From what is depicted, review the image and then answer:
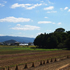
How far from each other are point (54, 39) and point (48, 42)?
573 centimetres

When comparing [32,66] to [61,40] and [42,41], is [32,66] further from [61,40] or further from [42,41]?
[42,41]

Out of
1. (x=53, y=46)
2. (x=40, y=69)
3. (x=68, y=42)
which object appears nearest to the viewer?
(x=40, y=69)

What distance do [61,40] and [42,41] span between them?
17.5 meters

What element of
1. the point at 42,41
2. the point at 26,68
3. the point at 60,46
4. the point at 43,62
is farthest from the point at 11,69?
the point at 42,41

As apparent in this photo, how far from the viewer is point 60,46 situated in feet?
313

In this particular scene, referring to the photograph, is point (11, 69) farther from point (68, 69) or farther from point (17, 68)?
point (68, 69)

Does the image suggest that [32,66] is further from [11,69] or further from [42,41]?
[42,41]

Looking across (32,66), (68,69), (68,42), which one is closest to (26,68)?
(32,66)

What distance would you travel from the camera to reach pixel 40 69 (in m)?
20.1

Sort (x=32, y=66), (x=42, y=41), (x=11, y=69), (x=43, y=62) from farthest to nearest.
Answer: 1. (x=42, y=41)
2. (x=43, y=62)
3. (x=32, y=66)
4. (x=11, y=69)

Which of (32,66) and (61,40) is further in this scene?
(61,40)

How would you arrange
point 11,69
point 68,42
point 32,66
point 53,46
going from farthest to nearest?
point 53,46
point 68,42
point 32,66
point 11,69

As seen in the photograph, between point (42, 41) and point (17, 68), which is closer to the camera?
point (17, 68)

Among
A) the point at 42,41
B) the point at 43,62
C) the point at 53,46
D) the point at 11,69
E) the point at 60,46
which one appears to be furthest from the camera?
the point at 42,41
